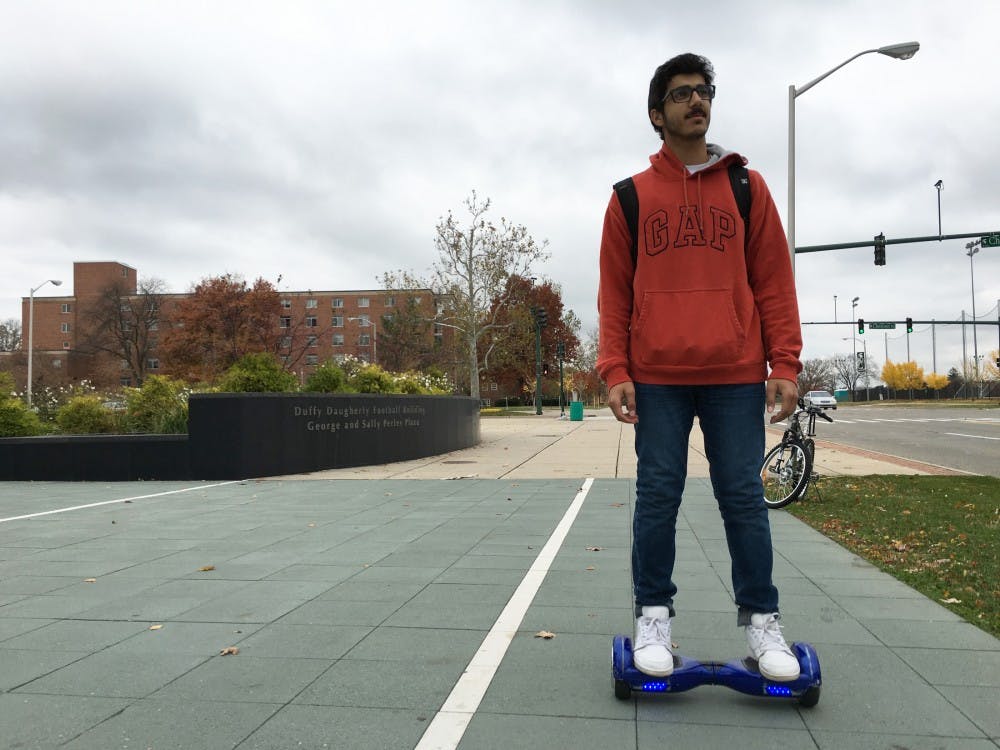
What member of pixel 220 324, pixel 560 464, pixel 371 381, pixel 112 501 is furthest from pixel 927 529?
pixel 220 324

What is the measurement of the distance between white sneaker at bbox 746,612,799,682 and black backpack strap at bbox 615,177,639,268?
4.31 feet

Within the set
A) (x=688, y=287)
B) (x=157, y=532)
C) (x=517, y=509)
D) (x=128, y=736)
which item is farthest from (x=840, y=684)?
(x=157, y=532)

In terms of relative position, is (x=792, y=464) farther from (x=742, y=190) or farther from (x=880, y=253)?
(x=880, y=253)

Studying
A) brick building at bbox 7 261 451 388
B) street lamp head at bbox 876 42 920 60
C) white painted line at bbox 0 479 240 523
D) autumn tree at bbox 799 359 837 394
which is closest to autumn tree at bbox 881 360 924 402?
autumn tree at bbox 799 359 837 394

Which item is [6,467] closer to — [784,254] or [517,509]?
[517,509]

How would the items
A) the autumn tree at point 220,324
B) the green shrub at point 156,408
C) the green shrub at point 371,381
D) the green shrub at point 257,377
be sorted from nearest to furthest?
the green shrub at point 257,377 → the green shrub at point 156,408 → the green shrub at point 371,381 → the autumn tree at point 220,324

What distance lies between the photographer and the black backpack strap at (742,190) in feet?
8.71

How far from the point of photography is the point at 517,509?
299 inches

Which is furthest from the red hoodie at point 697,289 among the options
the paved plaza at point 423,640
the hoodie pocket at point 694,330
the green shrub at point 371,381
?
the green shrub at point 371,381

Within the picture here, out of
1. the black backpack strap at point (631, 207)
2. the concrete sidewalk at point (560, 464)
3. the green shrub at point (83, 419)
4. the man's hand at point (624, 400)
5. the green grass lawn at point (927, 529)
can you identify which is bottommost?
the concrete sidewalk at point (560, 464)

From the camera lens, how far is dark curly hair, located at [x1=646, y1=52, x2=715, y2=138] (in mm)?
2660

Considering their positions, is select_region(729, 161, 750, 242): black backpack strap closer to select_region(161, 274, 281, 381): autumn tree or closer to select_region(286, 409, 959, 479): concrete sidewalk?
select_region(286, 409, 959, 479): concrete sidewalk

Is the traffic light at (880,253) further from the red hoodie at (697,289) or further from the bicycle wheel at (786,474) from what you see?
the red hoodie at (697,289)

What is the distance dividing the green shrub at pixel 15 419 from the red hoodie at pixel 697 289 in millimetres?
12318
